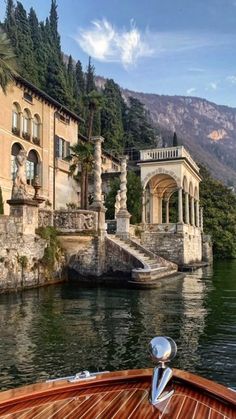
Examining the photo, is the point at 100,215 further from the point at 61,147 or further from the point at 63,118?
the point at 63,118

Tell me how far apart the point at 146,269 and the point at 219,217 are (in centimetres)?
3067

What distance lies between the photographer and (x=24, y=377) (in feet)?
21.6

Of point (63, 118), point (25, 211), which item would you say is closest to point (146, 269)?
point (25, 211)

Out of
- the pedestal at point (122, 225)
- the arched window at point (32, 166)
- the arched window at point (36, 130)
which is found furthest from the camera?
the arched window at point (36, 130)

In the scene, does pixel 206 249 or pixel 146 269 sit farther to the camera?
pixel 206 249

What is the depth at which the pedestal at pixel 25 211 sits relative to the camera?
1680 cm

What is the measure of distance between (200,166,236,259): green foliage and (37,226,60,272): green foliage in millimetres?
29854

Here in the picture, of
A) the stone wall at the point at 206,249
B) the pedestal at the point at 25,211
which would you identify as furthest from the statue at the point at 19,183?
the stone wall at the point at 206,249

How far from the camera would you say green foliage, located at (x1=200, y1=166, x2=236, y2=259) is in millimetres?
47094

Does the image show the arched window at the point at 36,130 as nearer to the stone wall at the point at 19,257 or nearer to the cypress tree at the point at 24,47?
the cypress tree at the point at 24,47

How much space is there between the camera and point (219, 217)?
47.8 metres

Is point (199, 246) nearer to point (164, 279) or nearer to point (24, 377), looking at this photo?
point (164, 279)

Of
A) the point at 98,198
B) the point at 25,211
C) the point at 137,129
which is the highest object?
the point at 137,129

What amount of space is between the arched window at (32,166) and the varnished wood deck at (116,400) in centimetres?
2875
